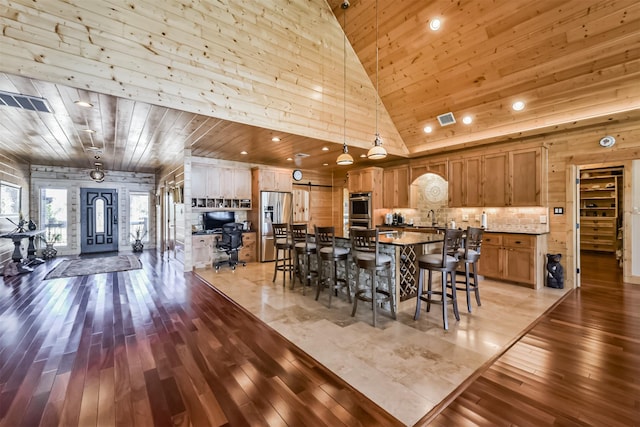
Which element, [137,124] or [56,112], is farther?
[137,124]

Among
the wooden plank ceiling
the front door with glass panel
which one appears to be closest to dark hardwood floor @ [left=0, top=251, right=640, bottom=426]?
the wooden plank ceiling

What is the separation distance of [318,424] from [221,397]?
775 millimetres

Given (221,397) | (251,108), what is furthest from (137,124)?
(221,397)

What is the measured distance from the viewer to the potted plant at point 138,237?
31.4 feet

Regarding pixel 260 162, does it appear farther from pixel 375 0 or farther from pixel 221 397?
pixel 221 397

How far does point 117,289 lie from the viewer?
486cm

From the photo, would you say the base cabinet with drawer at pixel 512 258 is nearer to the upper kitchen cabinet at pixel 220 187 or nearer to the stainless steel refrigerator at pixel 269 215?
the stainless steel refrigerator at pixel 269 215

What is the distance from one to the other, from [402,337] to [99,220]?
10820 millimetres

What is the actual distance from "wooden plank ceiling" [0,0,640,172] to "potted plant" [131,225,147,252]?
432 centimetres

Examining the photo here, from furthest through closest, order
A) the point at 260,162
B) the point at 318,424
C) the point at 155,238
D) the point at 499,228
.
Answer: the point at 155,238, the point at 260,162, the point at 499,228, the point at 318,424

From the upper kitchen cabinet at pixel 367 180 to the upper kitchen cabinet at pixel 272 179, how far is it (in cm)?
193

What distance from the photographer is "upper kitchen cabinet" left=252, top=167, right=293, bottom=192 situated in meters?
7.43

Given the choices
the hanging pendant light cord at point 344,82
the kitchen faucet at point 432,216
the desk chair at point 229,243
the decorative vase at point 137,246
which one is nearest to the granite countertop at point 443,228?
the kitchen faucet at point 432,216

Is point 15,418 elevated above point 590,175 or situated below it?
below
